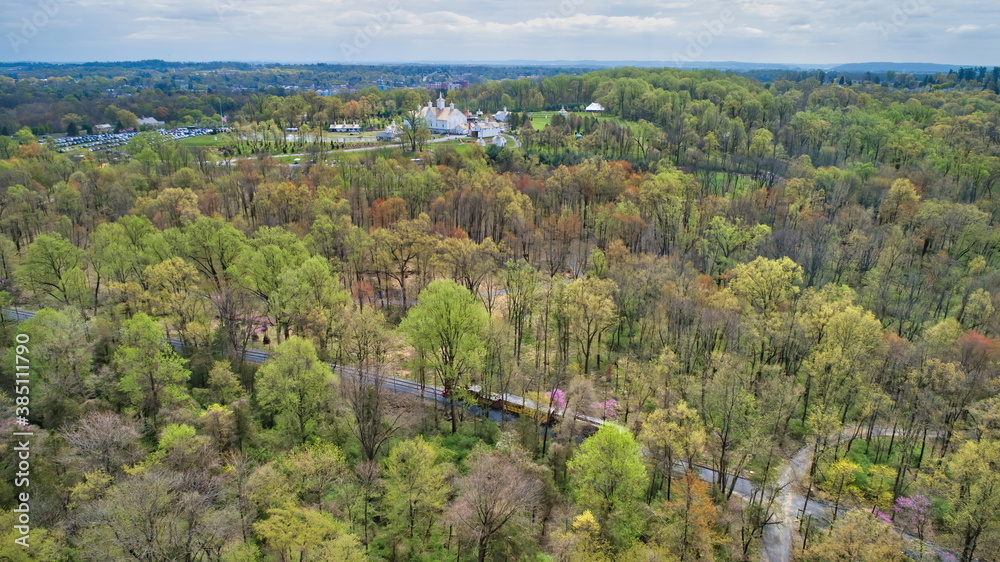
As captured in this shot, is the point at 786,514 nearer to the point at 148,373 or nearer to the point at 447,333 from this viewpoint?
the point at 447,333

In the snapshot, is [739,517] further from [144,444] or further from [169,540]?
[144,444]

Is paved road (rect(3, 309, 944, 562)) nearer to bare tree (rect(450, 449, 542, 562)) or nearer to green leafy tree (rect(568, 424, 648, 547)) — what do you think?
green leafy tree (rect(568, 424, 648, 547))

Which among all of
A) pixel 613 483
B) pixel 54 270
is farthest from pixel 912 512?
pixel 54 270

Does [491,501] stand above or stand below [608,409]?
above

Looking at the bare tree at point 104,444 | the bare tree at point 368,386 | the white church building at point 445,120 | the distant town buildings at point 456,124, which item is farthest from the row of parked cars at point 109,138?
the bare tree at point 104,444

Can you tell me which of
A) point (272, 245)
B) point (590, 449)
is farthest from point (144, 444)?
point (590, 449)

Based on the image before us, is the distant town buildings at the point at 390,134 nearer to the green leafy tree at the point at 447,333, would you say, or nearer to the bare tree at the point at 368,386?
the bare tree at the point at 368,386

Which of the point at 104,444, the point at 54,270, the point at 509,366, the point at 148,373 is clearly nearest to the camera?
the point at 104,444
